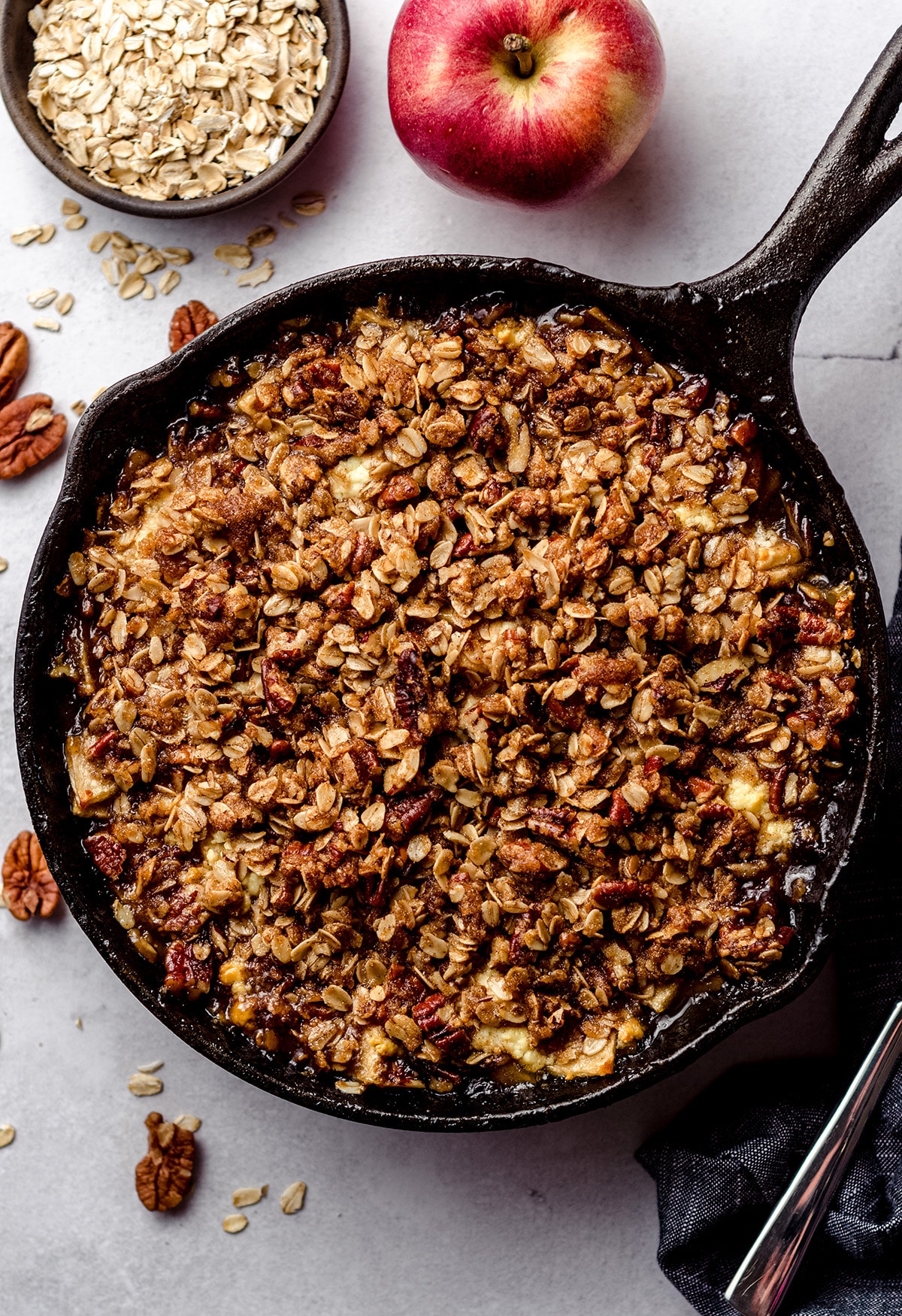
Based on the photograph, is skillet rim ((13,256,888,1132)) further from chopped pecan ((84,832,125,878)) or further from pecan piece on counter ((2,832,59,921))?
pecan piece on counter ((2,832,59,921))

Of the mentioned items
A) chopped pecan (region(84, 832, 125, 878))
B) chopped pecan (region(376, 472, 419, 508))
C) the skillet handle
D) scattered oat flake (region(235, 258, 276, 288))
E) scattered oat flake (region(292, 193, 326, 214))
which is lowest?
chopped pecan (region(84, 832, 125, 878))

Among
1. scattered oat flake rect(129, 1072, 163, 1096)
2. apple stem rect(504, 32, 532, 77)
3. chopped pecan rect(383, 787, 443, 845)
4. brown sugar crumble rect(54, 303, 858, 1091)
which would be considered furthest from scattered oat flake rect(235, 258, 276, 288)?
scattered oat flake rect(129, 1072, 163, 1096)

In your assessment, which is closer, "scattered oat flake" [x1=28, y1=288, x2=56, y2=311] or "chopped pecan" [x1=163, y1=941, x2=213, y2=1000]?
"chopped pecan" [x1=163, y1=941, x2=213, y2=1000]

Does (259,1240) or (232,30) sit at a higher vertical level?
(232,30)

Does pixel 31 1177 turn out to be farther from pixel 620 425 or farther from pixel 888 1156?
pixel 620 425

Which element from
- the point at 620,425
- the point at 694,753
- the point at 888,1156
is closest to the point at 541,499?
the point at 620,425

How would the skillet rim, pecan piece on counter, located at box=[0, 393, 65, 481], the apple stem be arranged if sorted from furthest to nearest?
1. pecan piece on counter, located at box=[0, 393, 65, 481]
2. the apple stem
3. the skillet rim

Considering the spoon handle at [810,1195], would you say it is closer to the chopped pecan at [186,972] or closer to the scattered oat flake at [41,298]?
the chopped pecan at [186,972]

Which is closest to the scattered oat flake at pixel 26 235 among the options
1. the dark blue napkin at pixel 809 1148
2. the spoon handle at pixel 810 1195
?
→ the dark blue napkin at pixel 809 1148
